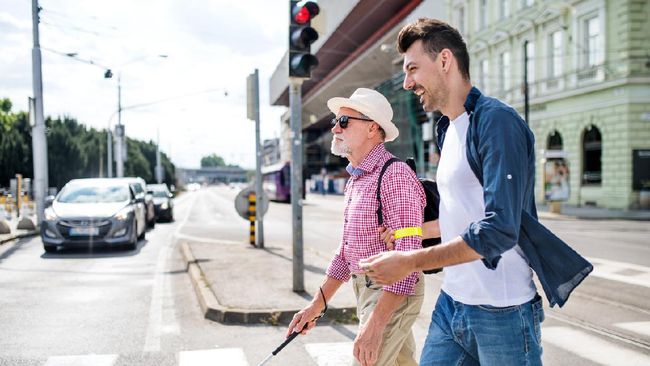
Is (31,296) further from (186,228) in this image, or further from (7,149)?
(7,149)

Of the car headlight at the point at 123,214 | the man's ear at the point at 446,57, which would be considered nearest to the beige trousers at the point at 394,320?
the man's ear at the point at 446,57

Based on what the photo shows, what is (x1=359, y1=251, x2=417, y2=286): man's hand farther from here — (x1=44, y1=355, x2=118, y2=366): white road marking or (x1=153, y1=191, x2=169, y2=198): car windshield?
(x1=153, y1=191, x2=169, y2=198): car windshield

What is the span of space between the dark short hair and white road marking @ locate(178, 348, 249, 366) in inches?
131

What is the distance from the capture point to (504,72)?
35.6 metres

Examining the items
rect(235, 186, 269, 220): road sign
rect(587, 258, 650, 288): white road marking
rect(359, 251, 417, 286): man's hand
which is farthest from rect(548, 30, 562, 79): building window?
rect(359, 251, 417, 286): man's hand

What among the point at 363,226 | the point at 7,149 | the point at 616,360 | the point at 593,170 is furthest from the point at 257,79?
the point at 7,149

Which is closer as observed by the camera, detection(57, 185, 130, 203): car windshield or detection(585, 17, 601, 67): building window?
detection(57, 185, 130, 203): car windshield

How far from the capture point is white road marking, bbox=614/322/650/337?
5.66m

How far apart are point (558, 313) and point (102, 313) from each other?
4879mm

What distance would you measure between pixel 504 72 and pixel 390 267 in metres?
35.7

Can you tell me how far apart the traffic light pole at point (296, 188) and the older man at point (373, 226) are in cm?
439

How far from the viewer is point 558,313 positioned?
656cm

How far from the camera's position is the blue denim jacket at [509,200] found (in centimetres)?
181

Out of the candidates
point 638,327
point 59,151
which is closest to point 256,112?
point 638,327
